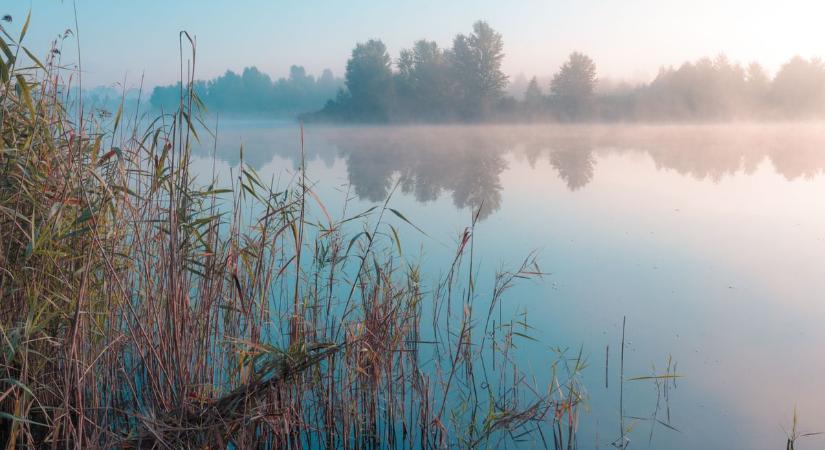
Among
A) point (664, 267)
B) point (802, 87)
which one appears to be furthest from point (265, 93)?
point (664, 267)

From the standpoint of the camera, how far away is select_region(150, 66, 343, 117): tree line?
47.2 m

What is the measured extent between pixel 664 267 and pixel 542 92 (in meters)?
27.6

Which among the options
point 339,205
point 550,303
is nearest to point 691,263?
point 550,303

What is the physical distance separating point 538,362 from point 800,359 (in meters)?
1.32

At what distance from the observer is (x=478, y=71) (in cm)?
3186

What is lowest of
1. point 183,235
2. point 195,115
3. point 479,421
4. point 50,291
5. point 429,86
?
point 479,421

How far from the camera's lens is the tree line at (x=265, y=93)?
47.2m

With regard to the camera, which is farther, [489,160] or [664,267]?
[489,160]

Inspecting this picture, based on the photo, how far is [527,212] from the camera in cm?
713

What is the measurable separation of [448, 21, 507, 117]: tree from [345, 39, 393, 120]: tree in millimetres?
3718

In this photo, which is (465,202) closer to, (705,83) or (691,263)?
(691,263)

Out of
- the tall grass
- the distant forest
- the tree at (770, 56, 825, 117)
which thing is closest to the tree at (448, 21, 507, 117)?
the distant forest

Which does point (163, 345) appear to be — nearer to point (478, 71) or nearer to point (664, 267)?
point (664, 267)

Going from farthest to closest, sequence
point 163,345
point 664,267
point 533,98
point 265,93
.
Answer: point 265,93, point 533,98, point 664,267, point 163,345
